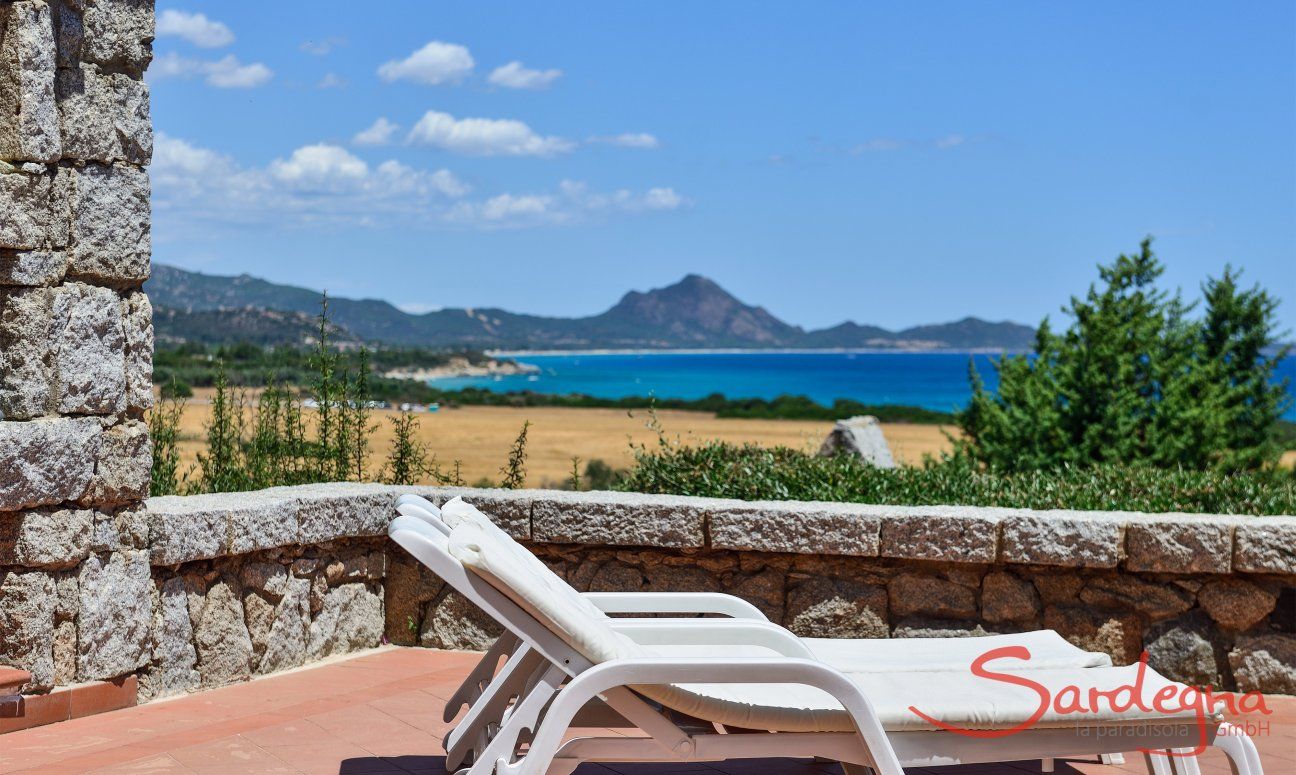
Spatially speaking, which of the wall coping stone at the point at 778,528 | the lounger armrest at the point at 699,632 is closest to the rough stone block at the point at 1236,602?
the wall coping stone at the point at 778,528

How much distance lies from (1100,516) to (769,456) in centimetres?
250

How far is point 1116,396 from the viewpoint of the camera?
11.7 meters

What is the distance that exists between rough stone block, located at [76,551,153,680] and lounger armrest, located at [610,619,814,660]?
2.20 meters

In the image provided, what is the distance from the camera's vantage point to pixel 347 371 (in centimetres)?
→ 737

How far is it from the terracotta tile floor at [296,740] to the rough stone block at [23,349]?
1227 millimetres

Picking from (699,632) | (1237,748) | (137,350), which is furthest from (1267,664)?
(137,350)

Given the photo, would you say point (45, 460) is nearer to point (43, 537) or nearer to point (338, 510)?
point (43, 537)

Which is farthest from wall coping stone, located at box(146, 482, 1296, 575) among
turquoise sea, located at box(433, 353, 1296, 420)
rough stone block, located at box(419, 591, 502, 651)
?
turquoise sea, located at box(433, 353, 1296, 420)

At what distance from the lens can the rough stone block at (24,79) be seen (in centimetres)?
448

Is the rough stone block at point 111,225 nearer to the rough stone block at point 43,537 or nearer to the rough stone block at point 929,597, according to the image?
the rough stone block at point 43,537

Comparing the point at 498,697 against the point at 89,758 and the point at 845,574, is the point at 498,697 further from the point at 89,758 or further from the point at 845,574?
the point at 845,574

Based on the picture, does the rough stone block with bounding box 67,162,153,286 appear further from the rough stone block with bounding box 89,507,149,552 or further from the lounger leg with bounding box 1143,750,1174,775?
the lounger leg with bounding box 1143,750,1174,775

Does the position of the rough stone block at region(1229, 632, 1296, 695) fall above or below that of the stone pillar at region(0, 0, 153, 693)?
below

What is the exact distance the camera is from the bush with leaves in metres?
11.7
